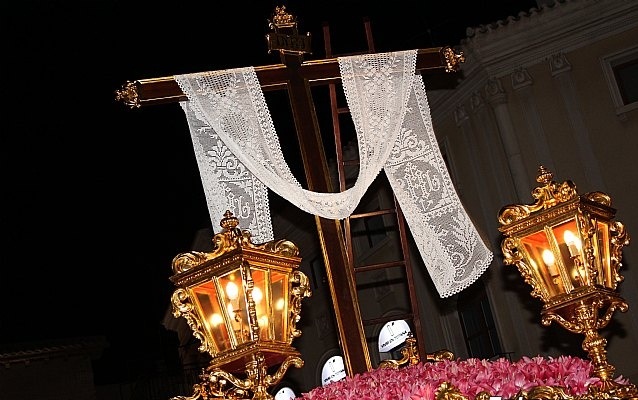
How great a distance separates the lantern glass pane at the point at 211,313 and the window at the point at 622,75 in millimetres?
12539

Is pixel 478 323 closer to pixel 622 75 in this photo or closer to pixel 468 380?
pixel 622 75

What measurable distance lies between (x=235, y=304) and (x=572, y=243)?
1.85m

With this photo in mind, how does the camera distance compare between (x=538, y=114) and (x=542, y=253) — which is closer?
(x=542, y=253)

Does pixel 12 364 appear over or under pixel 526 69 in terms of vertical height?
under

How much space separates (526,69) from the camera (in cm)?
1794

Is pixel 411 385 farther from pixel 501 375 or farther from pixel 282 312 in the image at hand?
pixel 282 312

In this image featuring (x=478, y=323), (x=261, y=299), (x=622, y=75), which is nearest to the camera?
(x=261, y=299)

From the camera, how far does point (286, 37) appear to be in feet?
25.1

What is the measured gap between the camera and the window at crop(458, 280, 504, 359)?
18.4 metres

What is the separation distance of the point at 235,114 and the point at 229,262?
184cm

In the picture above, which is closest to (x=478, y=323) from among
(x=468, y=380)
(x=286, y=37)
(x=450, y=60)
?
(x=450, y=60)

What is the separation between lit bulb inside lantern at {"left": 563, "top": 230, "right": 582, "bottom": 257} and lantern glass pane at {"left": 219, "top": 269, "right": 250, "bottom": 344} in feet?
5.84

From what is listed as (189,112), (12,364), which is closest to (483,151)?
(12,364)

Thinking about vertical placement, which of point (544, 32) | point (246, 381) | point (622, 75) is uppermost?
point (544, 32)
